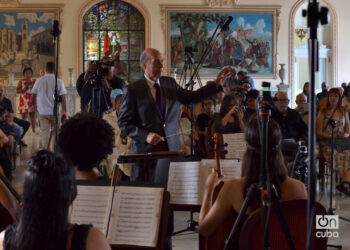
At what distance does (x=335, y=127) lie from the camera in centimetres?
710

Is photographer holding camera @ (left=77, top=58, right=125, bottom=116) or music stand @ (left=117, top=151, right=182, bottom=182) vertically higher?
photographer holding camera @ (left=77, top=58, right=125, bottom=116)

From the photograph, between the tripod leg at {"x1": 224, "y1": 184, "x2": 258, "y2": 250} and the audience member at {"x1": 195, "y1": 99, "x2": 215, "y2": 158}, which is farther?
the audience member at {"x1": 195, "y1": 99, "x2": 215, "y2": 158}

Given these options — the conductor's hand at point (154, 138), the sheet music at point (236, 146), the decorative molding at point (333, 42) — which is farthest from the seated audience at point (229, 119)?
the decorative molding at point (333, 42)

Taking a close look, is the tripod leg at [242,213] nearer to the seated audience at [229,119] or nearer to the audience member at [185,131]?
the audience member at [185,131]

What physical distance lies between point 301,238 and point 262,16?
1503 centimetres

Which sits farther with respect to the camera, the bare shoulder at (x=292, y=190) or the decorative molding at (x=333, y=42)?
the decorative molding at (x=333, y=42)

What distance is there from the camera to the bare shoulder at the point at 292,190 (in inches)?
105

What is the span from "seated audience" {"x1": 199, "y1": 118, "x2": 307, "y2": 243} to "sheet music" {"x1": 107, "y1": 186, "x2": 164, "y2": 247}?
332 mm

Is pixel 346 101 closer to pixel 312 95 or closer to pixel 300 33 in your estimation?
pixel 312 95

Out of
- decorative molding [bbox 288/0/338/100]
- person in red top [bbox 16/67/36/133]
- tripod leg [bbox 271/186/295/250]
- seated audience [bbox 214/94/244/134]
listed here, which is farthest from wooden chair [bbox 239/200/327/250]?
decorative molding [bbox 288/0/338/100]

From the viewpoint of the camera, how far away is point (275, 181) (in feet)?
8.79

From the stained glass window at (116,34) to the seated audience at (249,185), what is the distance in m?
14.6

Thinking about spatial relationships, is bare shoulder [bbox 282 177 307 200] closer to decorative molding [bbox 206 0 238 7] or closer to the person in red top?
the person in red top

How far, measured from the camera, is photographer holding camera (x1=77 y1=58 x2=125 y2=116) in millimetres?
6523
